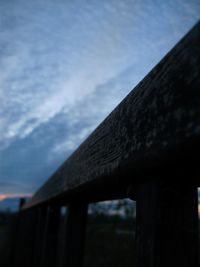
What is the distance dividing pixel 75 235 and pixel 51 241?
1343 millimetres

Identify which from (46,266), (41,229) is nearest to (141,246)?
(46,266)

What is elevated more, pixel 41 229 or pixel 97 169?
pixel 97 169

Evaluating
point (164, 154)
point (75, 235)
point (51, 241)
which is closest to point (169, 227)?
point (164, 154)

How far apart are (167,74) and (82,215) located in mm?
1911

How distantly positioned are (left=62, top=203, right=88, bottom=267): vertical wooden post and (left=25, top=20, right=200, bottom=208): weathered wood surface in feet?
4.42

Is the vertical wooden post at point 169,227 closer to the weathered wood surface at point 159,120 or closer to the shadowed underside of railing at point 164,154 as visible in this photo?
the shadowed underside of railing at point 164,154

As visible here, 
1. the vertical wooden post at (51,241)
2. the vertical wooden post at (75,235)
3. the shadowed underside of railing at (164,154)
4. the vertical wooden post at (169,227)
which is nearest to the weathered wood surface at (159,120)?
the shadowed underside of railing at (164,154)

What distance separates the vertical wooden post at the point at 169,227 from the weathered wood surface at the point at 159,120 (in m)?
0.11

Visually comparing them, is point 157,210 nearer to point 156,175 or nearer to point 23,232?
point 156,175

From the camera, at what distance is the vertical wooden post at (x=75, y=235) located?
2.35 metres

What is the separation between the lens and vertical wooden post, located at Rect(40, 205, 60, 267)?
3.51 metres

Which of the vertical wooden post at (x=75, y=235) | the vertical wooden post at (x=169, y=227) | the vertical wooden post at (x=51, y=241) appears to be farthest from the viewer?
the vertical wooden post at (x=51, y=241)

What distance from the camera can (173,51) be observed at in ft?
2.75

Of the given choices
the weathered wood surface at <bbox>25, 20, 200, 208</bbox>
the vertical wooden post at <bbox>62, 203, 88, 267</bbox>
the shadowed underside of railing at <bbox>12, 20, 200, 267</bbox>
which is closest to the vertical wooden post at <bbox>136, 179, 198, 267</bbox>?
the shadowed underside of railing at <bbox>12, 20, 200, 267</bbox>
